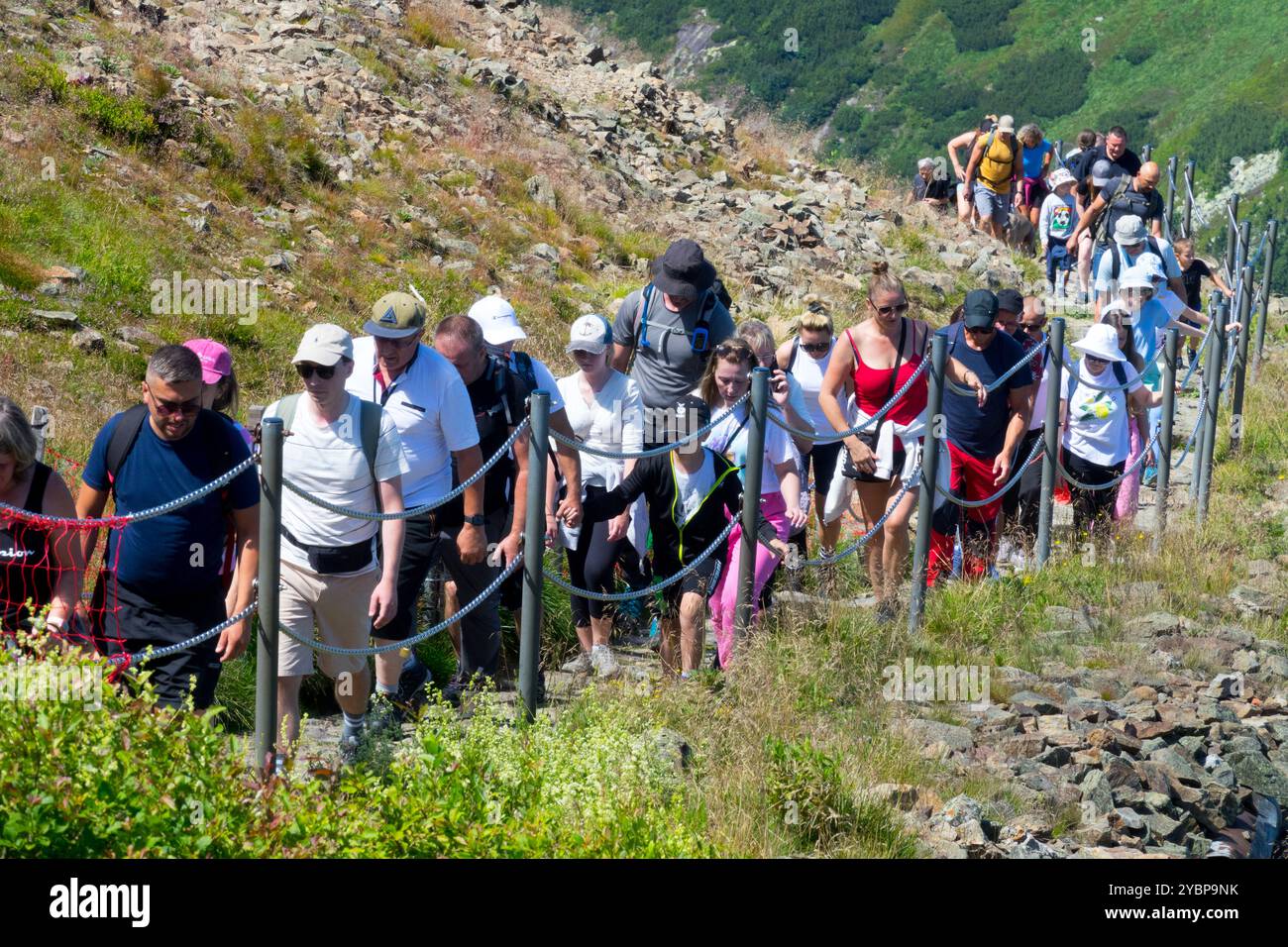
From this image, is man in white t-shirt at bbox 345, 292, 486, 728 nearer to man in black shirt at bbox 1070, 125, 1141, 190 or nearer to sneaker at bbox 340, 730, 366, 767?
sneaker at bbox 340, 730, 366, 767

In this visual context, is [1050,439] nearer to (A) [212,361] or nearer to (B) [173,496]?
(A) [212,361]

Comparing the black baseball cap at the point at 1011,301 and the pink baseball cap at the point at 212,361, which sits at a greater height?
the black baseball cap at the point at 1011,301

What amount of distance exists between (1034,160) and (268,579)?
17884 millimetres

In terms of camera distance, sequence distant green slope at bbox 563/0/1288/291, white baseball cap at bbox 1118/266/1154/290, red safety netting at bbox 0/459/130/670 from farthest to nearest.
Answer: distant green slope at bbox 563/0/1288/291, white baseball cap at bbox 1118/266/1154/290, red safety netting at bbox 0/459/130/670

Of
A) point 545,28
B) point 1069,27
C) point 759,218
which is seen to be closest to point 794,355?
point 759,218

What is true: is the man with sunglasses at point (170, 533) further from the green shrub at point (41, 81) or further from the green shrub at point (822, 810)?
the green shrub at point (41, 81)

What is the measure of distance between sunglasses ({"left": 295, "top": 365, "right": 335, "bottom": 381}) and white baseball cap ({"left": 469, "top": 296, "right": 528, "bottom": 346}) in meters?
1.59

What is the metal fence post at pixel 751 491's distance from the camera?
25.0ft

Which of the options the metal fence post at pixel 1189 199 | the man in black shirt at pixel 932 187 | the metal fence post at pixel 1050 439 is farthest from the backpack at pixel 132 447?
the man in black shirt at pixel 932 187

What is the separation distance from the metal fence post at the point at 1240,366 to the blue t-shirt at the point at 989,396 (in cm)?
530

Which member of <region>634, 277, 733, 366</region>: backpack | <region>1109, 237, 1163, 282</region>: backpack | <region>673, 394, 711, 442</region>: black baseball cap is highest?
<region>1109, 237, 1163, 282</region>: backpack

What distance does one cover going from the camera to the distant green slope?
152 meters

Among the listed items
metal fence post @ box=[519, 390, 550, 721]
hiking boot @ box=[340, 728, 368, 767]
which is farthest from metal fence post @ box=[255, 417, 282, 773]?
metal fence post @ box=[519, 390, 550, 721]

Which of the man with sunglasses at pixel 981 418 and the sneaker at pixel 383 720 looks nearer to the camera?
the sneaker at pixel 383 720
